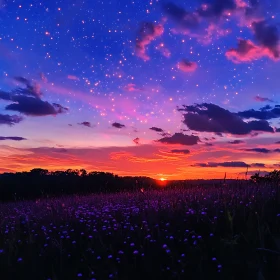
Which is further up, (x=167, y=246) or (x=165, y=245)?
(x=165, y=245)

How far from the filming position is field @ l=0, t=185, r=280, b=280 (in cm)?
520

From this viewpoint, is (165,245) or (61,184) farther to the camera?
(61,184)

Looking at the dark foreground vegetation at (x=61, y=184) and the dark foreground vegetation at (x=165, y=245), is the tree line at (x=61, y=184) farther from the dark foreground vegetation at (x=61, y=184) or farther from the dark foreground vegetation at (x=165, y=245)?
the dark foreground vegetation at (x=165, y=245)

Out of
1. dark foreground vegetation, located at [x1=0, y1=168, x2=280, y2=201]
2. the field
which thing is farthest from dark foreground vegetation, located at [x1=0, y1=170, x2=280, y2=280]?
dark foreground vegetation, located at [x1=0, y1=168, x2=280, y2=201]

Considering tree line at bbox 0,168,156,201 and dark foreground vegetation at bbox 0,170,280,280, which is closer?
dark foreground vegetation at bbox 0,170,280,280

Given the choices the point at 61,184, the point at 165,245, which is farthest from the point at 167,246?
the point at 61,184

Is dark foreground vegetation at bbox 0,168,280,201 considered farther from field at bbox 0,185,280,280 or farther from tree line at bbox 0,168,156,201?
field at bbox 0,185,280,280

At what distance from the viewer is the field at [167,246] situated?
17.1 ft

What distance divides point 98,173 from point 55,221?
47.6 ft

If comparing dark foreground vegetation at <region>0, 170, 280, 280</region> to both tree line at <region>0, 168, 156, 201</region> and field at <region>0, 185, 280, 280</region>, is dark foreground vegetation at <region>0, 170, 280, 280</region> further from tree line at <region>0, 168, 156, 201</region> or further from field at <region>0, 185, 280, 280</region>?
tree line at <region>0, 168, 156, 201</region>

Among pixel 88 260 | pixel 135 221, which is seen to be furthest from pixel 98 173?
pixel 88 260

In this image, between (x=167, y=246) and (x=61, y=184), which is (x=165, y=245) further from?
(x=61, y=184)

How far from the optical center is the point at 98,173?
23.6 meters

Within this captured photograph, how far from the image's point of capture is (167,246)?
612 cm
